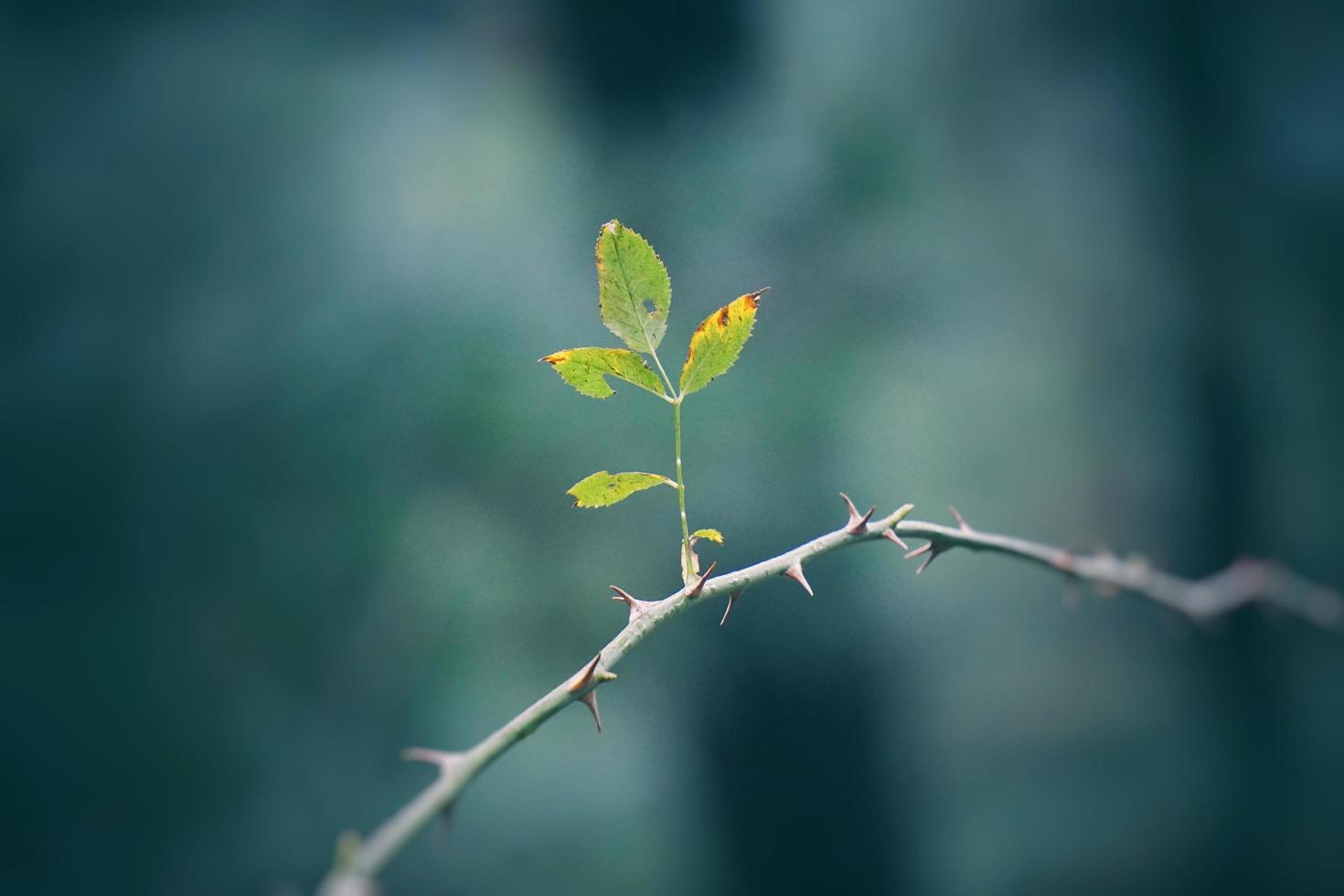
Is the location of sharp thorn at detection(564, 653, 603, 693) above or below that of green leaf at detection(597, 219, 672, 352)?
below

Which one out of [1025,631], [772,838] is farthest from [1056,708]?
[772,838]

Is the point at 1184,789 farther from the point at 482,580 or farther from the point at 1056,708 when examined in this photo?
the point at 482,580

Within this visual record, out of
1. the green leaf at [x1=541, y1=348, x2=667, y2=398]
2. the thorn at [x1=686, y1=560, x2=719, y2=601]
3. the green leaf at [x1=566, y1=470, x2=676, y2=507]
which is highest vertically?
the green leaf at [x1=541, y1=348, x2=667, y2=398]

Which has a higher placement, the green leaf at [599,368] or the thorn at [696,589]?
the green leaf at [599,368]
